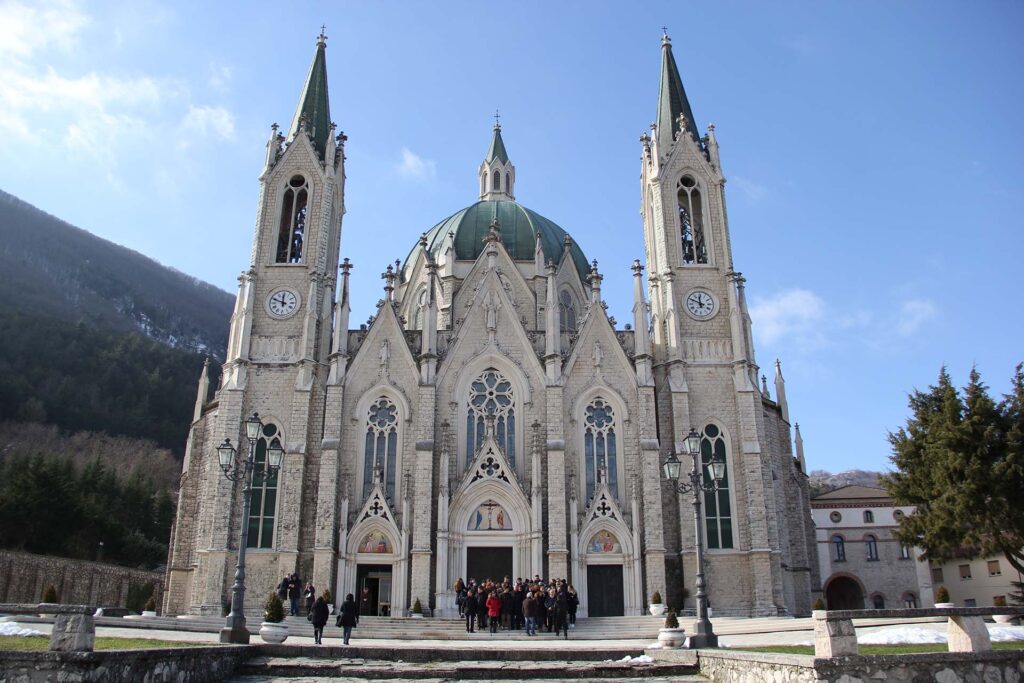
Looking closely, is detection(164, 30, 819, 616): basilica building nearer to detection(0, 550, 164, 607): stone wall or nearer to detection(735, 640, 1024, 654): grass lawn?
detection(735, 640, 1024, 654): grass lawn

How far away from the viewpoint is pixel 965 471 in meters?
27.4

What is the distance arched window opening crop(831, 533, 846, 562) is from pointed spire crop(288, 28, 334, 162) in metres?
41.7

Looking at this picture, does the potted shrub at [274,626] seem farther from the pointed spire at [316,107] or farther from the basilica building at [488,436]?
the pointed spire at [316,107]

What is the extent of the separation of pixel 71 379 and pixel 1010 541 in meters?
97.0

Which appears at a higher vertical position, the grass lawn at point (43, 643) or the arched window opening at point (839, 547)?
the arched window opening at point (839, 547)

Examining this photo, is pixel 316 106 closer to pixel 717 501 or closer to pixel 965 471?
pixel 717 501

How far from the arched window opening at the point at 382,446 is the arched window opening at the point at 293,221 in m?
8.28

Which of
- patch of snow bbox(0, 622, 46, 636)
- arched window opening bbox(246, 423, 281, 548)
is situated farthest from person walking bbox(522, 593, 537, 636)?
patch of snow bbox(0, 622, 46, 636)

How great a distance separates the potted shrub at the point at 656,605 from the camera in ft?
96.4

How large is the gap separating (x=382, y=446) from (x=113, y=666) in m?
23.0

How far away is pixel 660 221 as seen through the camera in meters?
37.9

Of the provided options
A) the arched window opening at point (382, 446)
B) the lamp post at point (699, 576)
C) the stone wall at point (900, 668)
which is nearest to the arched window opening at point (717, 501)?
the lamp post at point (699, 576)

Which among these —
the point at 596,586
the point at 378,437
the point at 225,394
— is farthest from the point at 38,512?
the point at 596,586

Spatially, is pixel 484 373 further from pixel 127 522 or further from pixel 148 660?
pixel 127 522
